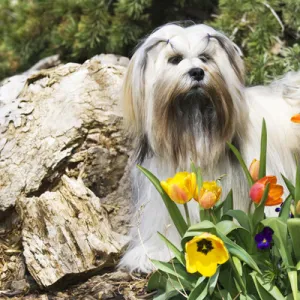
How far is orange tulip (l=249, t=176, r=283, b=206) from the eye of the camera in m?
2.87

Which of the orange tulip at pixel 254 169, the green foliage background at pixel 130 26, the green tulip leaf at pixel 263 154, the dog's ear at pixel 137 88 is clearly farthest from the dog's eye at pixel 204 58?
the green foliage background at pixel 130 26

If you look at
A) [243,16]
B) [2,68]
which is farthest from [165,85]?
[2,68]

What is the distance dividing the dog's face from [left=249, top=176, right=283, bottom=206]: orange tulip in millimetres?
770

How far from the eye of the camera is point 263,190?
113 inches

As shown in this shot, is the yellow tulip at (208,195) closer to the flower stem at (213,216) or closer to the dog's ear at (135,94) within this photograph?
the flower stem at (213,216)

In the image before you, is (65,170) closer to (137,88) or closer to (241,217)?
(137,88)

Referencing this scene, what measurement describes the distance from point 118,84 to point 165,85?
1386 millimetres

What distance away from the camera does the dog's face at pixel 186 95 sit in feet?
11.7

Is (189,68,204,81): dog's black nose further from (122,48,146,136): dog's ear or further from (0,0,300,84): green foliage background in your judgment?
(0,0,300,84): green foliage background

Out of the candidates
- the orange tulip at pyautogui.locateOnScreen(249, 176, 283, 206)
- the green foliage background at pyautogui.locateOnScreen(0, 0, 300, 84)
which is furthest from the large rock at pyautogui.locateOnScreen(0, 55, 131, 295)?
the orange tulip at pyautogui.locateOnScreen(249, 176, 283, 206)

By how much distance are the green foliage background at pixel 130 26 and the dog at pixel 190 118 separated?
153 cm

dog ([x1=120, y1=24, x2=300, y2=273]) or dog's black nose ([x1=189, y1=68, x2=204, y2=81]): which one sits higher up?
dog's black nose ([x1=189, y1=68, x2=204, y2=81])

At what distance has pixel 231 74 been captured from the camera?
3721mm

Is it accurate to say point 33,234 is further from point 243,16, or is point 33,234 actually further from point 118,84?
point 243,16
